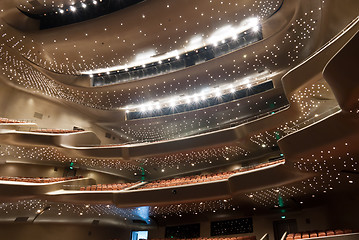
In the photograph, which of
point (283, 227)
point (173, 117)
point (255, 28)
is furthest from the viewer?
point (173, 117)

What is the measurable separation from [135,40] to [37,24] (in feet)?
14.7

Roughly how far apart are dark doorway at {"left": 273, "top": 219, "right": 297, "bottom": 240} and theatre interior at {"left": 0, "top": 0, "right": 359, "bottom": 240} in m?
0.05

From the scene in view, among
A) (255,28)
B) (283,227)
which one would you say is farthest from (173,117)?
(283,227)

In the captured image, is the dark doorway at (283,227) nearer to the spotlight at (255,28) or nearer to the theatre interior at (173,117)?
the theatre interior at (173,117)

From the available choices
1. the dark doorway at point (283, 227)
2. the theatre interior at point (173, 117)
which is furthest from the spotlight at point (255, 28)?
the dark doorway at point (283, 227)

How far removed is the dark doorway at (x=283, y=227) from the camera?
36.3ft

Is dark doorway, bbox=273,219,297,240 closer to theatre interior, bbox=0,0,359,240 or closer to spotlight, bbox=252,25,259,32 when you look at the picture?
theatre interior, bbox=0,0,359,240

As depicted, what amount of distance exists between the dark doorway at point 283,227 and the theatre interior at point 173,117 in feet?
0.18

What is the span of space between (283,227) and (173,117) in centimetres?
754

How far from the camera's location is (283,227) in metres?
11.3

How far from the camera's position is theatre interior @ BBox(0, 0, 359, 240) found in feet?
29.4

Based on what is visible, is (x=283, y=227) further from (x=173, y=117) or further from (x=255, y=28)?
(x=255, y=28)

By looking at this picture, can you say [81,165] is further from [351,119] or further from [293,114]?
[351,119]

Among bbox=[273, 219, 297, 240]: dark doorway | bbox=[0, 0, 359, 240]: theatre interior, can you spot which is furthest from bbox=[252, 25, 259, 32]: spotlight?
bbox=[273, 219, 297, 240]: dark doorway
